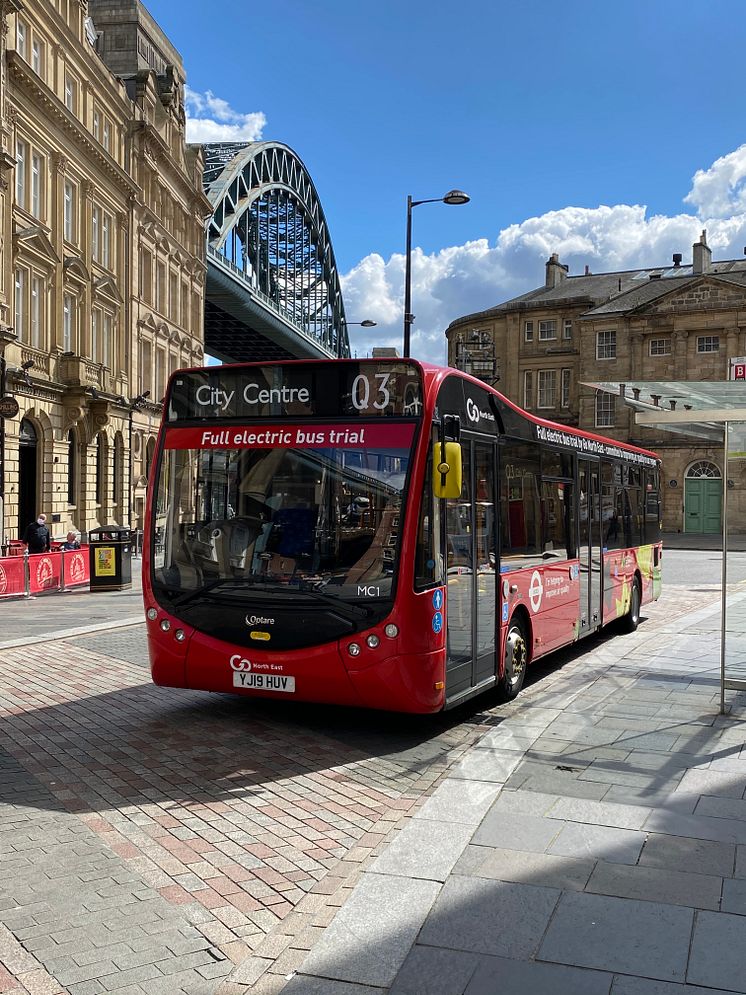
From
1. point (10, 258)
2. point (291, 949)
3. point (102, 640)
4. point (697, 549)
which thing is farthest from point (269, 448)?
point (697, 549)

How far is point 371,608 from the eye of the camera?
7031 millimetres

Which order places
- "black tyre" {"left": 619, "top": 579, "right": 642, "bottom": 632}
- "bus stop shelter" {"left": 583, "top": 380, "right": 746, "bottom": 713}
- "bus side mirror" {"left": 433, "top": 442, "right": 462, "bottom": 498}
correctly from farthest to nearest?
"black tyre" {"left": 619, "top": 579, "right": 642, "bottom": 632} < "bus stop shelter" {"left": 583, "top": 380, "right": 746, "bottom": 713} < "bus side mirror" {"left": 433, "top": 442, "right": 462, "bottom": 498}

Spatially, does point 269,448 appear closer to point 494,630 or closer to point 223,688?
point 223,688

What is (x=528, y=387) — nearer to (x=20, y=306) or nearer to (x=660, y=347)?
(x=660, y=347)

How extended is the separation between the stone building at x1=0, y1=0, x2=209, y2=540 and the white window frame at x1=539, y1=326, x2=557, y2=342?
2417 cm

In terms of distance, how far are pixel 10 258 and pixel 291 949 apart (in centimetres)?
3139

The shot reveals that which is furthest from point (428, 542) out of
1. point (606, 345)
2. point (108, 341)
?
point (606, 345)

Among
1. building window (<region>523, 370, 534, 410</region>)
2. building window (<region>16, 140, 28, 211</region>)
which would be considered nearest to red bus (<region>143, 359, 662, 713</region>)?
building window (<region>16, 140, 28, 211</region>)

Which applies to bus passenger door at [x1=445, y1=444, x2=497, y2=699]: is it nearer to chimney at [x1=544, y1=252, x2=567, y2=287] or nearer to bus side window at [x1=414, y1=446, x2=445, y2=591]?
bus side window at [x1=414, y1=446, x2=445, y2=591]

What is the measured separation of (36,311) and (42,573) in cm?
1579

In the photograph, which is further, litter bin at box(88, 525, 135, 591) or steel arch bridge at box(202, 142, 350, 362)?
steel arch bridge at box(202, 142, 350, 362)

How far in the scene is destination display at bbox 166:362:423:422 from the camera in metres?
7.38

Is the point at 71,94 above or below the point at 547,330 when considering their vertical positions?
above

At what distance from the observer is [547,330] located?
62125mm
